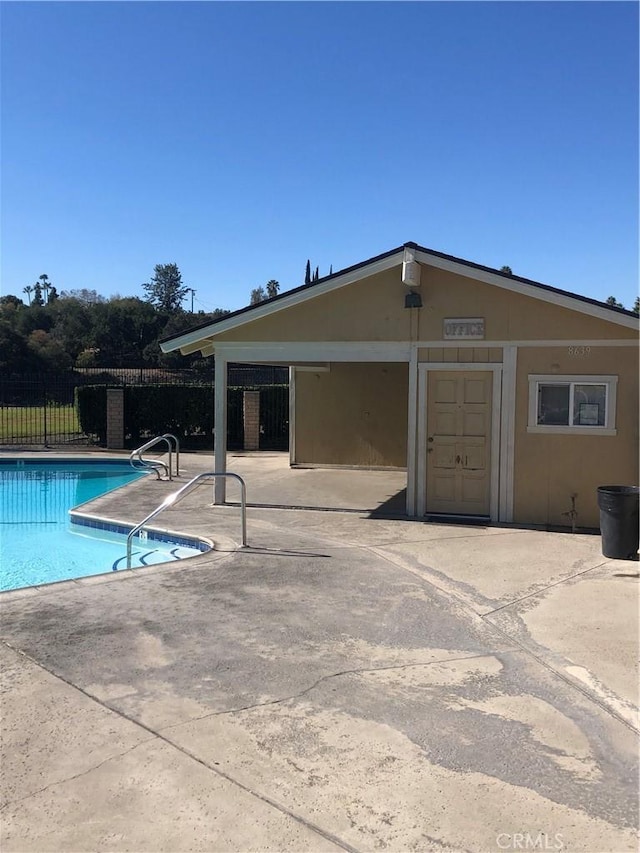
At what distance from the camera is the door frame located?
10188mm

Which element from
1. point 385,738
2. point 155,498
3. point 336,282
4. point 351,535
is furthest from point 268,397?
point 385,738

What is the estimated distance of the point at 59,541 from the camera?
1053 centimetres

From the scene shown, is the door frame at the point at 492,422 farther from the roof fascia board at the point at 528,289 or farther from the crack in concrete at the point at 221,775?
the crack in concrete at the point at 221,775

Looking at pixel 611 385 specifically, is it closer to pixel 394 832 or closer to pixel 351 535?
pixel 351 535

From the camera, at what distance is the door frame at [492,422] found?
10.2 meters

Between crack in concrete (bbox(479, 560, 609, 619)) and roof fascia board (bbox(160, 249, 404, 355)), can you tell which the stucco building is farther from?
crack in concrete (bbox(479, 560, 609, 619))

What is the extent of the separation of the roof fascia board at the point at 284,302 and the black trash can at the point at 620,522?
174 inches

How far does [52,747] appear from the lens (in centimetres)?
374

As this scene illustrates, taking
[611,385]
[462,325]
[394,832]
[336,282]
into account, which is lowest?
[394,832]

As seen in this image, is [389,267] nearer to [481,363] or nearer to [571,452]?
[481,363]

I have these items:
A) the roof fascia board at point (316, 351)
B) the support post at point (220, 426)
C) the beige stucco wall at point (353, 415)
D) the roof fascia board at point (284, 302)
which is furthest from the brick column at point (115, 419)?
the roof fascia board at point (316, 351)

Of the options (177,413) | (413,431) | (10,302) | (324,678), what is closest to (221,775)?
(324,678)

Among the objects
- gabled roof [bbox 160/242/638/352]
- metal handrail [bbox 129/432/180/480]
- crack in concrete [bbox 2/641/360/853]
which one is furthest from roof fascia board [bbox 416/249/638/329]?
crack in concrete [bbox 2/641/360/853]

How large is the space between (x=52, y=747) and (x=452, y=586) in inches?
169
